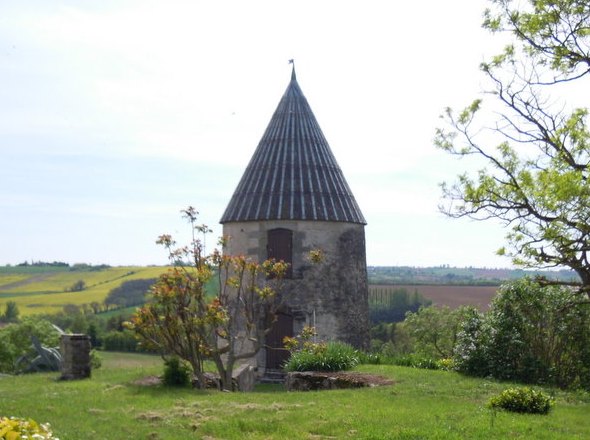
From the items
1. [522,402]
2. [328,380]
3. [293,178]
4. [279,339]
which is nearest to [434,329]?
[279,339]

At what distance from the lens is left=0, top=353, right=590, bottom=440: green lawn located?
1048cm

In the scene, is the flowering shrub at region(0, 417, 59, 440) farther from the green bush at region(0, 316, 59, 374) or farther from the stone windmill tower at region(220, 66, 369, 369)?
the green bush at region(0, 316, 59, 374)

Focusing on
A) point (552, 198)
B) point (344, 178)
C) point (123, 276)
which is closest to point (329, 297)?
point (344, 178)

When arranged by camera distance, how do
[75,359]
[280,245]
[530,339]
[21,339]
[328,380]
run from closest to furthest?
[328,380] < [530,339] < [75,359] < [280,245] < [21,339]

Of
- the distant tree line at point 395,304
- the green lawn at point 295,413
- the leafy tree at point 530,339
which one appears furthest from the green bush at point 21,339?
the distant tree line at point 395,304

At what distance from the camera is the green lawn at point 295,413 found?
10484 mm

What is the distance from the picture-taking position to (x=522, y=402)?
11.9 metres

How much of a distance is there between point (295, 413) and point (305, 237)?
1220 centimetres

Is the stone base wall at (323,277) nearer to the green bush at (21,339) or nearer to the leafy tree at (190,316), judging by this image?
the leafy tree at (190,316)

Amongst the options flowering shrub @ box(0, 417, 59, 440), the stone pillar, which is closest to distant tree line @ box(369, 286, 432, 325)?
the stone pillar

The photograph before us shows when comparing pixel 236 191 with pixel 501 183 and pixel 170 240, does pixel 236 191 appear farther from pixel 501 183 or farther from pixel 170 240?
pixel 501 183

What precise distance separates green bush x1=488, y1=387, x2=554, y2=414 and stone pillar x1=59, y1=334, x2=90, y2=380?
10.0 meters

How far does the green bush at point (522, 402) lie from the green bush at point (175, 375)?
23.2ft

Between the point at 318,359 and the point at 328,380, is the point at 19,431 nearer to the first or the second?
the point at 328,380
